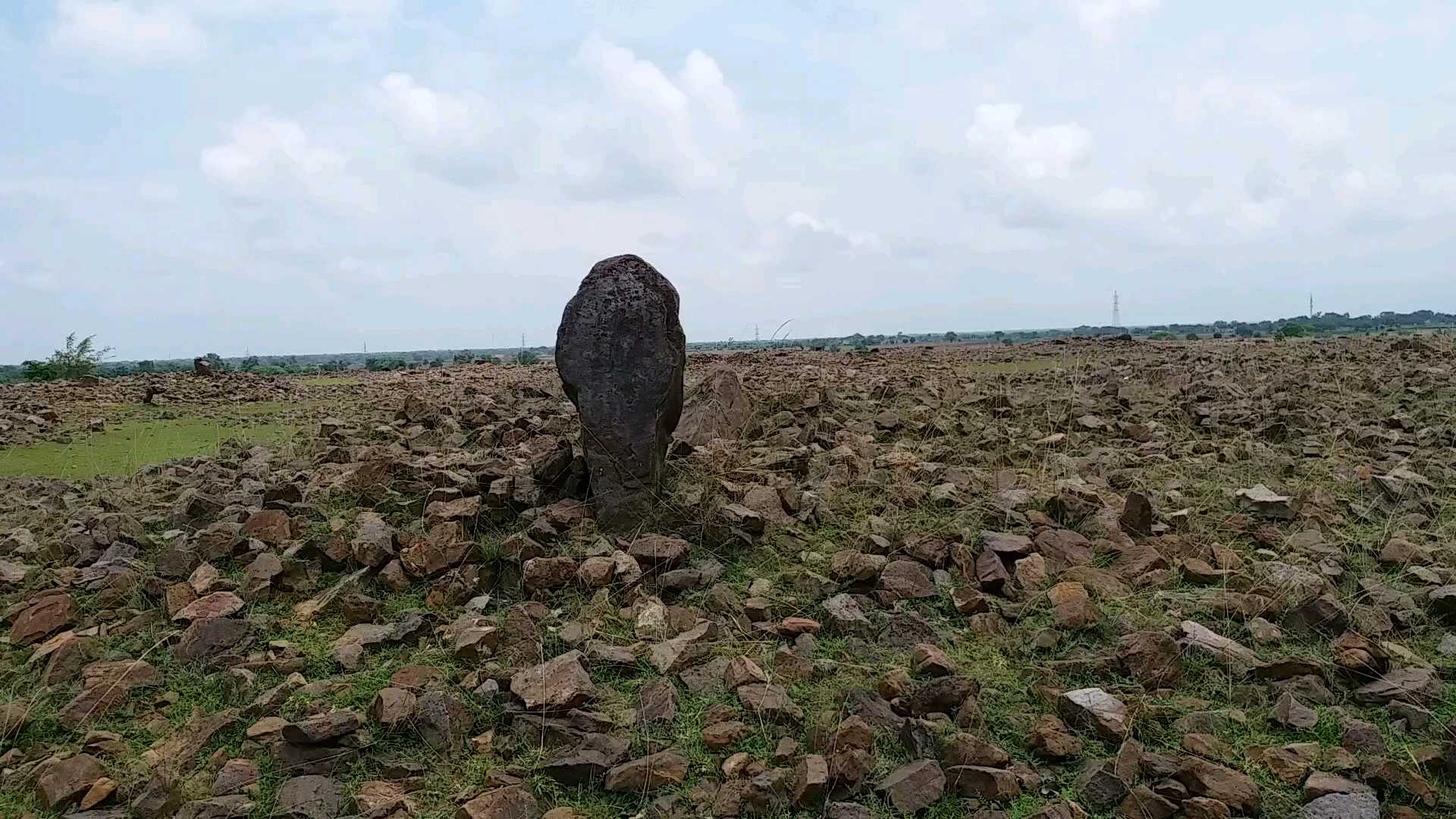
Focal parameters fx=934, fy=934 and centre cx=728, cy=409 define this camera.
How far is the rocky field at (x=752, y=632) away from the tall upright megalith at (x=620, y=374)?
0.66 feet

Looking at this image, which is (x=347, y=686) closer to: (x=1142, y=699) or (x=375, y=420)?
(x=1142, y=699)

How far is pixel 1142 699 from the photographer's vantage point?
10.3ft

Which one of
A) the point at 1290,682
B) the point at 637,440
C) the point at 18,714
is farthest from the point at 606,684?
A: the point at 1290,682

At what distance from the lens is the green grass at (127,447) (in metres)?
7.80

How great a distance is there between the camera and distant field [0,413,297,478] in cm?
780

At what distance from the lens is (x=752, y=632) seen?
3.75 metres

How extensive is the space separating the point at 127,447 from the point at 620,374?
655 cm

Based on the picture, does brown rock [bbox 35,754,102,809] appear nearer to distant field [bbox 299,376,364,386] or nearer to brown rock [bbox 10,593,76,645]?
brown rock [bbox 10,593,76,645]

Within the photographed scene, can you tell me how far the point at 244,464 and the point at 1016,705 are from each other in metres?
5.38

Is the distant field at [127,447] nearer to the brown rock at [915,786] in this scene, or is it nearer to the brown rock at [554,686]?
the brown rock at [554,686]

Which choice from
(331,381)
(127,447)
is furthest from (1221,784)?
(331,381)

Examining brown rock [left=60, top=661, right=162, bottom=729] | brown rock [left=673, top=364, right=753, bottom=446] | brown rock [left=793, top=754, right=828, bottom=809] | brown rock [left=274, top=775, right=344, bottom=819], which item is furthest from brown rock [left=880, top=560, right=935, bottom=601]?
brown rock [left=60, top=661, right=162, bottom=729]

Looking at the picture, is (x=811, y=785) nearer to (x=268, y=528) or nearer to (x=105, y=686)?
(x=105, y=686)

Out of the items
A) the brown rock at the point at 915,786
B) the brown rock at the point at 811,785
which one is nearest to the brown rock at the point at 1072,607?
the brown rock at the point at 915,786
